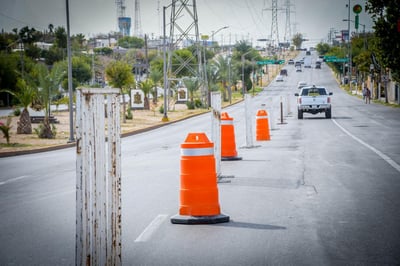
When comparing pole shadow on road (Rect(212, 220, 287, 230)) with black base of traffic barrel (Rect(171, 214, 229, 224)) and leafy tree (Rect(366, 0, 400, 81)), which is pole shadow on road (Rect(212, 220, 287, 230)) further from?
leafy tree (Rect(366, 0, 400, 81))

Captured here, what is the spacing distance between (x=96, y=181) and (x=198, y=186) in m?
3.94

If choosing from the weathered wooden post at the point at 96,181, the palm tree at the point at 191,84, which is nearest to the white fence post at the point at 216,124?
the weathered wooden post at the point at 96,181

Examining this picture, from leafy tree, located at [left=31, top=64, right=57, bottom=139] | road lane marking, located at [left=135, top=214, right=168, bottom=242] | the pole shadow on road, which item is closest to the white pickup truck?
leafy tree, located at [left=31, top=64, right=57, bottom=139]

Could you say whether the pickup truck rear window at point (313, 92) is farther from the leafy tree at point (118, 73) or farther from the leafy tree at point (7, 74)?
the leafy tree at point (7, 74)

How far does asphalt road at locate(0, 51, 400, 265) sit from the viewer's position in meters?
7.10

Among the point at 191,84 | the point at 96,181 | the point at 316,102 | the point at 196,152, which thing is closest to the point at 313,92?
the point at 316,102

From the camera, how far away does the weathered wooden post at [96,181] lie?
5.06 metres

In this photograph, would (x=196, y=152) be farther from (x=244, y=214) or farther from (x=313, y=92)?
(x=313, y=92)

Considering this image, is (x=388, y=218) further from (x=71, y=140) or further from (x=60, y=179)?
(x=71, y=140)

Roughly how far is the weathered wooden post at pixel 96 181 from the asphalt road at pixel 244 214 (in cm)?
152

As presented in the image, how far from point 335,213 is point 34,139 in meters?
22.5

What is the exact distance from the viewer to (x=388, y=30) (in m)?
49.1

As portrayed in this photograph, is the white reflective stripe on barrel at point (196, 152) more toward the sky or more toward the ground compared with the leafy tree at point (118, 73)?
more toward the ground

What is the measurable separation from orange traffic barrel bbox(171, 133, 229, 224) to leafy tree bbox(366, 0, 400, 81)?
41130 mm
